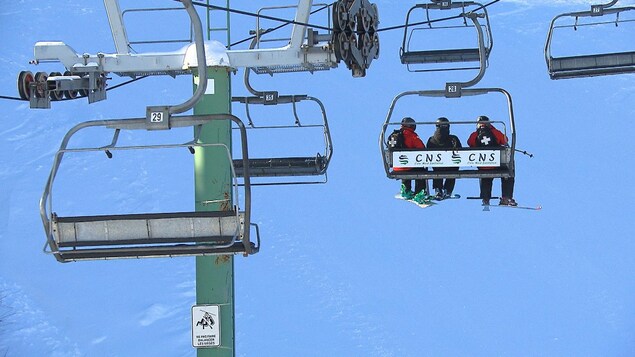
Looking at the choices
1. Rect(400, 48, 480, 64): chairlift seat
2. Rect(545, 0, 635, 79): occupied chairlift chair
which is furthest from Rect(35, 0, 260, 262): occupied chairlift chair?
Rect(400, 48, 480, 64): chairlift seat

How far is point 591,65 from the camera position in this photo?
51.4 feet

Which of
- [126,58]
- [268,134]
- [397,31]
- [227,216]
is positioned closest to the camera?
[227,216]

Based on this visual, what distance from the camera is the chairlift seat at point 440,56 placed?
1738cm

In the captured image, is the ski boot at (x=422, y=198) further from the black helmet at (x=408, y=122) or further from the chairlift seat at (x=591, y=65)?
the chairlift seat at (x=591, y=65)

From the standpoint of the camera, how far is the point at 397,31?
36.2 metres

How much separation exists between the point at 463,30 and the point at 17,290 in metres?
11.5

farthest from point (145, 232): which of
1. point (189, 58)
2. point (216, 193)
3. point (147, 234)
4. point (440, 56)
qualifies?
point (440, 56)

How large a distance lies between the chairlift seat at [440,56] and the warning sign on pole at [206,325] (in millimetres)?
4055

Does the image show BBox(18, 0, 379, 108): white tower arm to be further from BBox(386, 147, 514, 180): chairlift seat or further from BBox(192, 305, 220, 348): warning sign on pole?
BBox(192, 305, 220, 348): warning sign on pole

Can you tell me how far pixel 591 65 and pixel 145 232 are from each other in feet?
19.8

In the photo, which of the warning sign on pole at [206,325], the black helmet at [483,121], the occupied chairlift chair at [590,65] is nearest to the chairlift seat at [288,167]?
the black helmet at [483,121]

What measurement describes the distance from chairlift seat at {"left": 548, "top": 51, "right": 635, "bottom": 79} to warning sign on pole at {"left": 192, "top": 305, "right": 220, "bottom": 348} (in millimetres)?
3961

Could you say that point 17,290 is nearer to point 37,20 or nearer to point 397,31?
point 37,20

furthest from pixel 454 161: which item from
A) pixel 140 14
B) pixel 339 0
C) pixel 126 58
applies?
pixel 140 14
